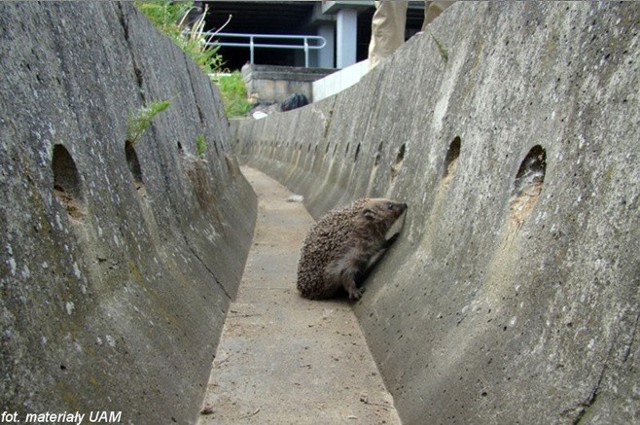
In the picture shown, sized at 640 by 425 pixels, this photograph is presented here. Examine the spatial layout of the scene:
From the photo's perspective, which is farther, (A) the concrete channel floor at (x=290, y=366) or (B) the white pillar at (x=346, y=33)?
(B) the white pillar at (x=346, y=33)

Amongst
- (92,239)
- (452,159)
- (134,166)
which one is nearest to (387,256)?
(452,159)

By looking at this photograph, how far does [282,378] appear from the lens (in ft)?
12.4

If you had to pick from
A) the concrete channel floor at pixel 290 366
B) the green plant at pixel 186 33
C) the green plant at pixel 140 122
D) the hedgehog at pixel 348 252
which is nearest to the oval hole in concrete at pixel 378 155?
the hedgehog at pixel 348 252

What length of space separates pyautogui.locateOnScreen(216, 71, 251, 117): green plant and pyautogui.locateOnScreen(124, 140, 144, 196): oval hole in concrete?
857 inches

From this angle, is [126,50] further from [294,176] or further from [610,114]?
Answer: [294,176]

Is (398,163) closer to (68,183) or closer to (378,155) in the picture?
(378,155)

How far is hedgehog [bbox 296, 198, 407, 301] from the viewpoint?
18.2ft

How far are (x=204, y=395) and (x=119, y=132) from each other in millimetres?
1625

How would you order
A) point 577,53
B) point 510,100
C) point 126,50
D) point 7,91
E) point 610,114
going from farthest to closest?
point 126,50
point 510,100
point 577,53
point 7,91
point 610,114

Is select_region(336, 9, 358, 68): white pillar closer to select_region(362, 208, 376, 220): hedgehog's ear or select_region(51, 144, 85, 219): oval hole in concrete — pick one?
select_region(362, 208, 376, 220): hedgehog's ear

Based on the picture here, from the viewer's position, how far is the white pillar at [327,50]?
3126 centimetres

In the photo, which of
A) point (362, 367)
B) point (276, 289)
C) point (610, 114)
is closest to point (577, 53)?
point (610, 114)

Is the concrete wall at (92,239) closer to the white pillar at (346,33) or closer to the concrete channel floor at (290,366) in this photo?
the concrete channel floor at (290,366)

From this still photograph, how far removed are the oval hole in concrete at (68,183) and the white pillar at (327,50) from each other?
29.4 m
